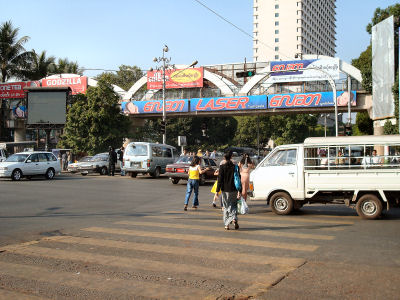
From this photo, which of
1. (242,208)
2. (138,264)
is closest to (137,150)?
(242,208)

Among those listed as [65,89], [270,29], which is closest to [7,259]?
[65,89]

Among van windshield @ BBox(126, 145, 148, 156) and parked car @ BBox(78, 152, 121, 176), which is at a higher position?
van windshield @ BBox(126, 145, 148, 156)

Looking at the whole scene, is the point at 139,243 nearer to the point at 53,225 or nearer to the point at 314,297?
the point at 53,225

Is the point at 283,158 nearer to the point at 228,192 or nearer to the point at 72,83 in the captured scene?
the point at 228,192

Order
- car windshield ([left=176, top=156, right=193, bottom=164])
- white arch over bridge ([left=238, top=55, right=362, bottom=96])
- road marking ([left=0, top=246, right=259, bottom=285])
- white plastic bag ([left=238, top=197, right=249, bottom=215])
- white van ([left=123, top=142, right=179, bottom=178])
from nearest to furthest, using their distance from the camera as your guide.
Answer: road marking ([left=0, top=246, right=259, bottom=285]) < white plastic bag ([left=238, top=197, right=249, bottom=215]) < car windshield ([left=176, top=156, right=193, bottom=164]) < white van ([left=123, top=142, right=179, bottom=178]) < white arch over bridge ([left=238, top=55, right=362, bottom=96])

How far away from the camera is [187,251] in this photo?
7406 millimetres

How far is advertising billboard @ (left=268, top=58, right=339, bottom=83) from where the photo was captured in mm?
34969

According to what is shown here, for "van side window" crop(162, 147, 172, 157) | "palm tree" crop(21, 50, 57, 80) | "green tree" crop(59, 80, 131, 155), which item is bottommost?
"van side window" crop(162, 147, 172, 157)

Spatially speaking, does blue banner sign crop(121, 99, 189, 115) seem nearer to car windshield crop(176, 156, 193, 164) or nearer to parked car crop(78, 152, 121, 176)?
parked car crop(78, 152, 121, 176)

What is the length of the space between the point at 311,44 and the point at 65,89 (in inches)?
3932

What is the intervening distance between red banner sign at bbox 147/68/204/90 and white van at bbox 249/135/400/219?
29.0 meters

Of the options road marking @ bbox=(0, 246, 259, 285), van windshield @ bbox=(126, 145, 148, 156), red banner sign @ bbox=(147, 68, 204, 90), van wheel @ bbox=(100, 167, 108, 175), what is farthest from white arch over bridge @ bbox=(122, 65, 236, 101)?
road marking @ bbox=(0, 246, 259, 285)

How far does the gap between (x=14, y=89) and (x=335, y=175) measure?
4172 cm

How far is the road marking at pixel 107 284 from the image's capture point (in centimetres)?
512
